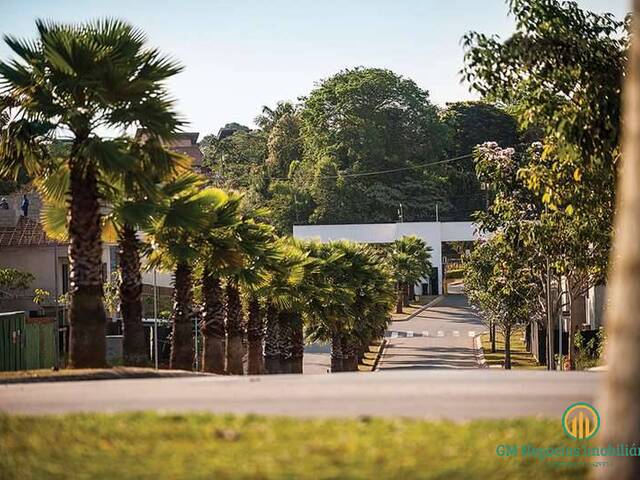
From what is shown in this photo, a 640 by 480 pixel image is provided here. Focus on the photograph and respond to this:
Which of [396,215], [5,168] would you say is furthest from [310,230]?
[5,168]

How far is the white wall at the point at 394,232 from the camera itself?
106 m

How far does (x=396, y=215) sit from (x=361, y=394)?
114 metres

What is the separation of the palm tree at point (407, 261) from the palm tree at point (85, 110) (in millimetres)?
72579

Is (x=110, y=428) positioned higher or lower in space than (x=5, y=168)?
lower

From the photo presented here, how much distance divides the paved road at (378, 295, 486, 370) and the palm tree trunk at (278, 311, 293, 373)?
1478 cm

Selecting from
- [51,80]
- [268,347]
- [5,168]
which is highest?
[51,80]

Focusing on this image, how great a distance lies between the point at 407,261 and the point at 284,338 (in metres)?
49.8

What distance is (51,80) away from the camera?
74.3 feet

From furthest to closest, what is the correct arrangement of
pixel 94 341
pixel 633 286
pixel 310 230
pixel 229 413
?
pixel 310 230, pixel 94 341, pixel 229 413, pixel 633 286

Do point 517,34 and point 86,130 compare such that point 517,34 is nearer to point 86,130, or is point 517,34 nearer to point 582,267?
point 86,130

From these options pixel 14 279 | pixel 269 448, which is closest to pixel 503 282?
pixel 14 279

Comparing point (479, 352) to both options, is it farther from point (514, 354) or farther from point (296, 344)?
point (296, 344)

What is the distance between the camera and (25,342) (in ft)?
126

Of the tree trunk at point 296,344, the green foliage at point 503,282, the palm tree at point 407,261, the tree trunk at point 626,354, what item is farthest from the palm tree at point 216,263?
the palm tree at point 407,261
